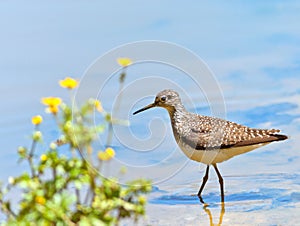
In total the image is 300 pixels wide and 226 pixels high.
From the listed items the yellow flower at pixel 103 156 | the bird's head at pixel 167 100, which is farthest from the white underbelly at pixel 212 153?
the yellow flower at pixel 103 156

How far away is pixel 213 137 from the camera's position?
25.0 feet

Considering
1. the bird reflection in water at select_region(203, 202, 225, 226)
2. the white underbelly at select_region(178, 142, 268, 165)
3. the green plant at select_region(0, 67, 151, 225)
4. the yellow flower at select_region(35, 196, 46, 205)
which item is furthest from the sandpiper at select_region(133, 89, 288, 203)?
the yellow flower at select_region(35, 196, 46, 205)

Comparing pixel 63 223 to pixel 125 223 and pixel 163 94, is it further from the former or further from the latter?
pixel 163 94

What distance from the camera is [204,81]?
752 centimetres

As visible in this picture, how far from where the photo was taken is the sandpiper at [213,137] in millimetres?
7578

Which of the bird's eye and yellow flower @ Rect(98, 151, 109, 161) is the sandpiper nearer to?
the bird's eye

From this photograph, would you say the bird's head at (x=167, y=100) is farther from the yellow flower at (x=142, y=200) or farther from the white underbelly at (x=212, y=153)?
the yellow flower at (x=142, y=200)

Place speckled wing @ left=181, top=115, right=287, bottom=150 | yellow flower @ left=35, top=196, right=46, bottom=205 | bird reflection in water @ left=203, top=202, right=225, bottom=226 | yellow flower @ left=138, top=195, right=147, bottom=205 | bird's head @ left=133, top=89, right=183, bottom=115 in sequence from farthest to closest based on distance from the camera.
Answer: bird's head @ left=133, top=89, right=183, bottom=115, speckled wing @ left=181, top=115, right=287, bottom=150, bird reflection in water @ left=203, top=202, right=225, bottom=226, yellow flower @ left=138, top=195, right=147, bottom=205, yellow flower @ left=35, top=196, right=46, bottom=205

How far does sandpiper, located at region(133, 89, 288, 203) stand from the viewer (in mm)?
7578

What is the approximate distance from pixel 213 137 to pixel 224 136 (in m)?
0.12

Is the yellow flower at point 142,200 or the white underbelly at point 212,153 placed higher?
the white underbelly at point 212,153

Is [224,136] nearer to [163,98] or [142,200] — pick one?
[163,98]

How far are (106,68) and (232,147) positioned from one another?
151 cm

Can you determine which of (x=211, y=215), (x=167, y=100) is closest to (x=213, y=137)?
(x=167, y=100)
